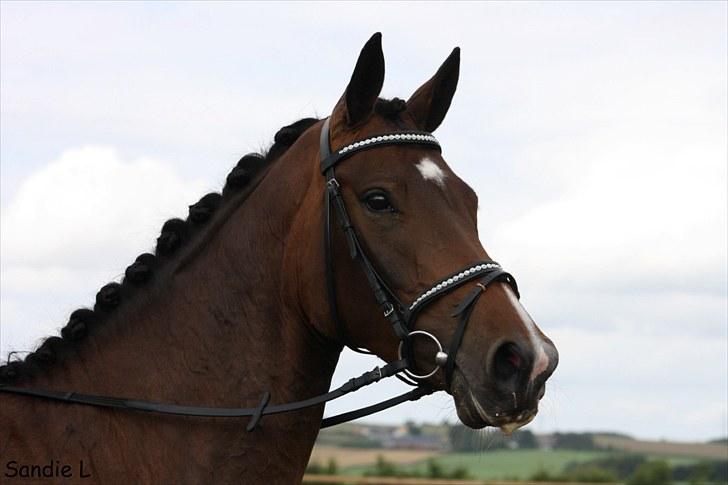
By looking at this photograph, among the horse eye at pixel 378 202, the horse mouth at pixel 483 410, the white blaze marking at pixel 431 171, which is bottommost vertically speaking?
the horse mouth at pixel 483 410

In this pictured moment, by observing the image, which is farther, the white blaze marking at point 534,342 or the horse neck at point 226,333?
the horse neck at point 226,333

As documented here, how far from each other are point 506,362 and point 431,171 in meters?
0.98

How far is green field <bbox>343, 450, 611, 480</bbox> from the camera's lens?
72.4 ft

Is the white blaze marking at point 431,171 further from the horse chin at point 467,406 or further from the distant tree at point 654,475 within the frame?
the distant tree at point 654,475

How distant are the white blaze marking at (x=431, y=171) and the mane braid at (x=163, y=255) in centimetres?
84

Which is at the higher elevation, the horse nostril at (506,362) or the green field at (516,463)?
the green field at (516,463)

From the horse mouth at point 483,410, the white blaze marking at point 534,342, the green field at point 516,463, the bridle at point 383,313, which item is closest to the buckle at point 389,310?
the bridle at point 383,313

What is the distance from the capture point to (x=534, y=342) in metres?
4.21

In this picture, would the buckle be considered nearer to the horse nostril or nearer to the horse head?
the horse head

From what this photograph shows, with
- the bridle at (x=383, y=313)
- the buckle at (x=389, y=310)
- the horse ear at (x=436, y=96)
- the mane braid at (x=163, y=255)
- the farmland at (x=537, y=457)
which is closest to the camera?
the bridle at (x=383, y=313)

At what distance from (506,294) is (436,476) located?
18.1 m

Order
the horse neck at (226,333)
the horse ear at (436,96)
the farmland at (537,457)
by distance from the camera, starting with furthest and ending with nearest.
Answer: the farmland at (537,457) < the horse ear at (436,96) < the horse neck at (226,333)

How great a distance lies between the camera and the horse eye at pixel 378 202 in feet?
15.5

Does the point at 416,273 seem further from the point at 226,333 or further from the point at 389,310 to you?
the point at 226,333
